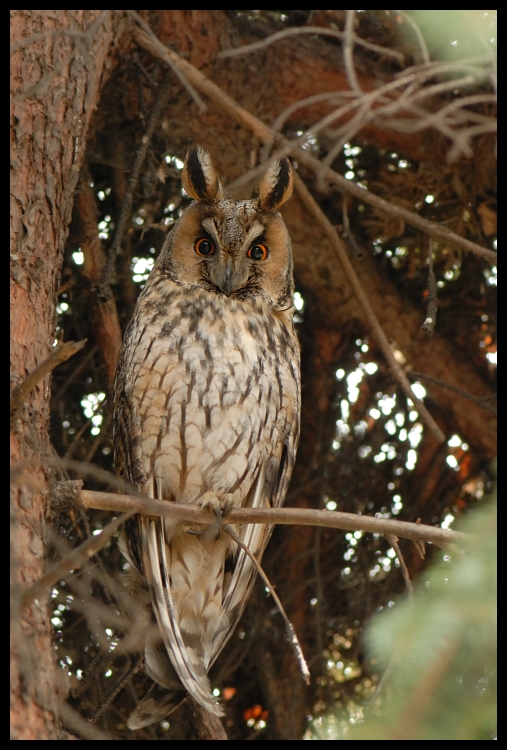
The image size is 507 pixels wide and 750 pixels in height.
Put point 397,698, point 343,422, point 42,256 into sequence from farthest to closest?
point 343,422, point 42,256, point 397,698

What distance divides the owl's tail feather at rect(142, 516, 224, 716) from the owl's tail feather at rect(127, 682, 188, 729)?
6cm

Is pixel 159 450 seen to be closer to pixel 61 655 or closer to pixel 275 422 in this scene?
pixel 275 422

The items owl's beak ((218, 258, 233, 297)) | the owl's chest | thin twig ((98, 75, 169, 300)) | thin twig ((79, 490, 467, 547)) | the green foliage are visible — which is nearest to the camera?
the green foliage

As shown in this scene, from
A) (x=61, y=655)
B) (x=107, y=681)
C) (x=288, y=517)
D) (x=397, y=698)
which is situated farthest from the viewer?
(x=107, y=681)

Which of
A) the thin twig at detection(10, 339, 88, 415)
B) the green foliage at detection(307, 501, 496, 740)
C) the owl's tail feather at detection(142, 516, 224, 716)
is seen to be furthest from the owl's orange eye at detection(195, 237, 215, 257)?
the green foliage at detection(307, 501, 496, 740)

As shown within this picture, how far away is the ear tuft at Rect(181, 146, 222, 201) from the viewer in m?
1.95

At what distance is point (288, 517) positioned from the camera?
1323mm

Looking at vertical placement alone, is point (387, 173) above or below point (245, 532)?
above

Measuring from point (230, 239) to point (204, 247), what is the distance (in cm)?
11

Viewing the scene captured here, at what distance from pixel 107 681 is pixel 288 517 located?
4.25 feet

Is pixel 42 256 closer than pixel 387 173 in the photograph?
Yes

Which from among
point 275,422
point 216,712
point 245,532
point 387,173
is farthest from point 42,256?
point 387,173

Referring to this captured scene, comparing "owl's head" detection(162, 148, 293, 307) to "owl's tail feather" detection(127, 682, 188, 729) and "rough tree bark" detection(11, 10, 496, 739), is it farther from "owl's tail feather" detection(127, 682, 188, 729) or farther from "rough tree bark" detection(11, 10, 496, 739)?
"owl's tail feather" detection(127, 682, 188, 729)
